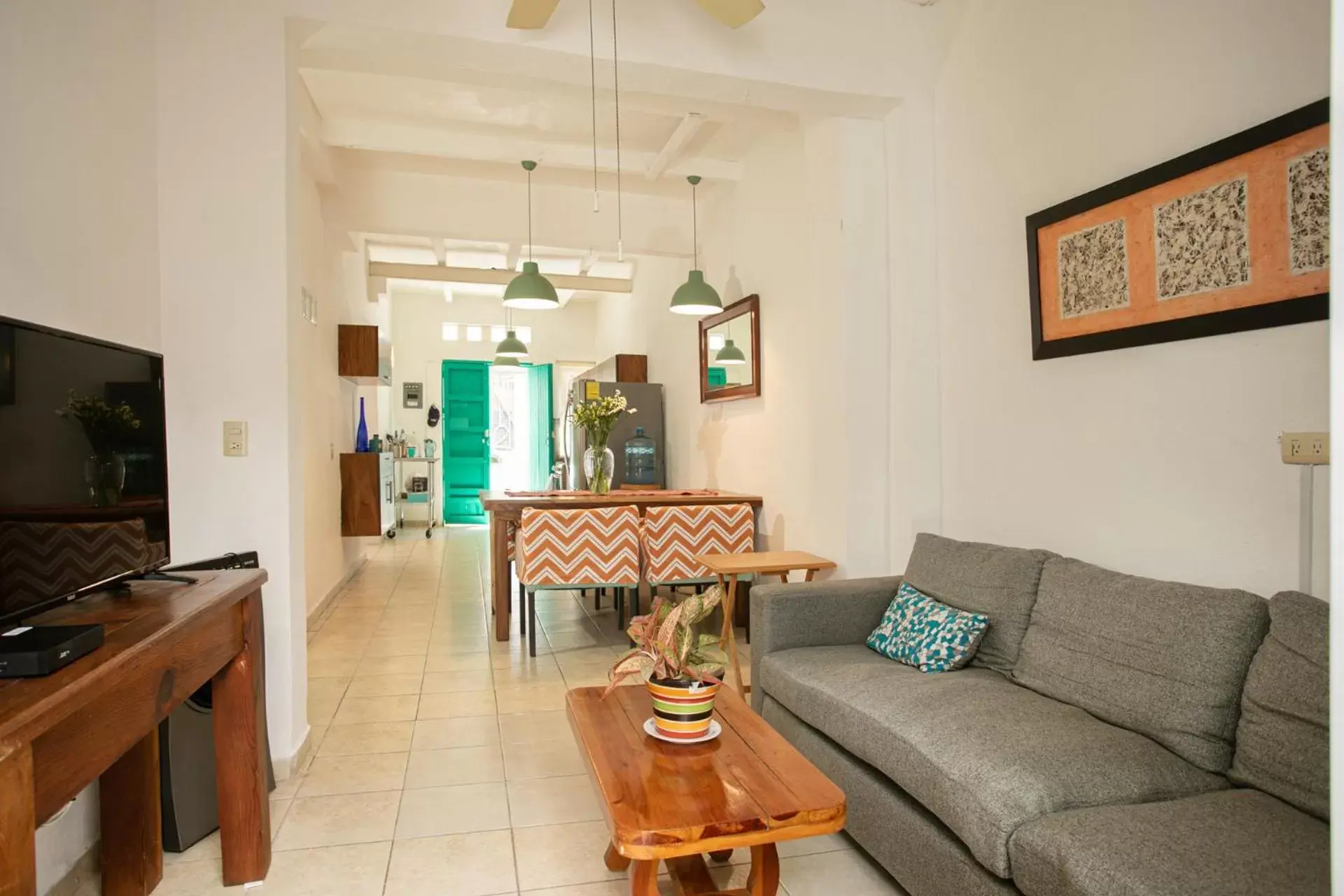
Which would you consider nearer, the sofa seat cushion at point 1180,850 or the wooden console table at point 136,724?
the wooden console table at point 136,724

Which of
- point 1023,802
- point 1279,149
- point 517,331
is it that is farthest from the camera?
point 517,331

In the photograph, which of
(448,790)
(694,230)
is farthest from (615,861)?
(694,230)

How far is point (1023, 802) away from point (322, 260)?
204 inches

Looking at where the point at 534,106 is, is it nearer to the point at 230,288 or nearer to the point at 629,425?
the point at 230,288

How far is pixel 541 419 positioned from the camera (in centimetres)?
1053

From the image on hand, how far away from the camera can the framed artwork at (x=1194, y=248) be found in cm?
194

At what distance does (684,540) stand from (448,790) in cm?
213

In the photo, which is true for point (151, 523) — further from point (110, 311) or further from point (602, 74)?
point (602, 74)

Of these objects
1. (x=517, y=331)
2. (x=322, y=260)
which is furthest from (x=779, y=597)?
(x=517, y=331)

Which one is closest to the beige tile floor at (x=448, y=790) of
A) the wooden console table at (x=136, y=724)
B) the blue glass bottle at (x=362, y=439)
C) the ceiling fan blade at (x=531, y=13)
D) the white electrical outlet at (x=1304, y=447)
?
the wooden console table at (x=136, y=724)

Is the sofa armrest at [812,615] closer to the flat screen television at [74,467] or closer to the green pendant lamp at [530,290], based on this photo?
the flat screen television at [74,467]

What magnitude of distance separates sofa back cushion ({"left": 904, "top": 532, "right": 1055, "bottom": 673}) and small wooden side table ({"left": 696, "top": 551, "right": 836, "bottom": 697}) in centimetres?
70

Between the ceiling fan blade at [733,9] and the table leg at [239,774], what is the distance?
2.35 meters

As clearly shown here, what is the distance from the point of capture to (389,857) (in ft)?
7.31
